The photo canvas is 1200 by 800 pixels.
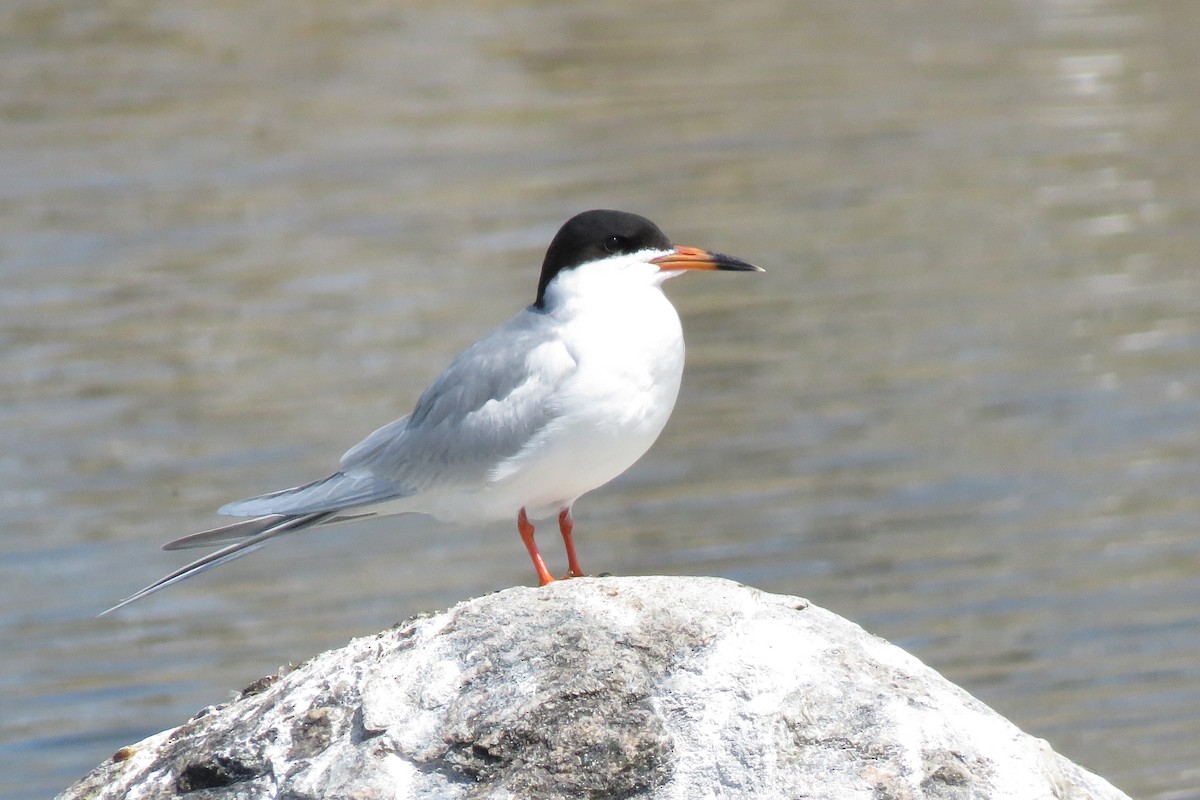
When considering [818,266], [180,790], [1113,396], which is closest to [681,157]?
[818,266]

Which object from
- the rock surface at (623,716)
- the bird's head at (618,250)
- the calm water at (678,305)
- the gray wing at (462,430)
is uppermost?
the bird's head at (618,250)

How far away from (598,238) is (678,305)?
339 inches

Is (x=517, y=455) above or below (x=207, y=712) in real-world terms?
above

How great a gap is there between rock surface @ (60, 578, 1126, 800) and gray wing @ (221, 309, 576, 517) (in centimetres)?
85

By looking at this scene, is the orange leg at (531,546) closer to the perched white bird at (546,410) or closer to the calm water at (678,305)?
the perched white bird at (546,410)

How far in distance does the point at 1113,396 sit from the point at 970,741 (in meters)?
8.30

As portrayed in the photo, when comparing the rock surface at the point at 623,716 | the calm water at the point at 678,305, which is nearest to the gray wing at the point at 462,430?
the rock surface at the point at 623,716

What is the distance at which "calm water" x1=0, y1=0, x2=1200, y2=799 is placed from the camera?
10148 millimetres

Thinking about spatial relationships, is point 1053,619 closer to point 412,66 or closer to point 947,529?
point 947,529

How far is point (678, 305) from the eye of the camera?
1448 cm

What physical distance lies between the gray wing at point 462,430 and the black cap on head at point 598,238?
0.24 meters

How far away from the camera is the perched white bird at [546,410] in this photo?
223 inches

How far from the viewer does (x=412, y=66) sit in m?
19.1

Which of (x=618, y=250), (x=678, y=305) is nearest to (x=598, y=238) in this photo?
(x=618, y=250)
